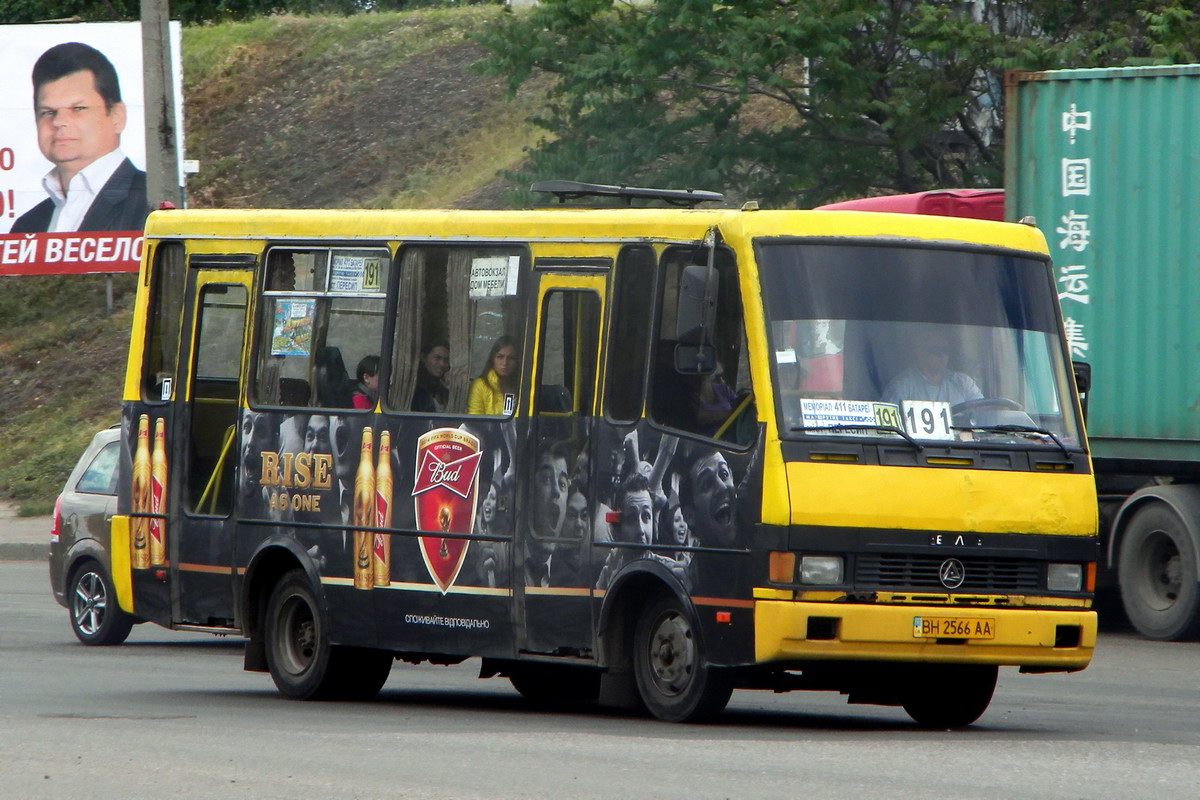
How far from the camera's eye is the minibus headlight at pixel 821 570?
9422mm

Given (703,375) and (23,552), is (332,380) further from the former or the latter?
(23,552)

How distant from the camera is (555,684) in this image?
12000 mm

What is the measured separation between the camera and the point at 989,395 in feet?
32.7

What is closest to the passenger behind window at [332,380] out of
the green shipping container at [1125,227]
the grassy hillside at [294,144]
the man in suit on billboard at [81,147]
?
the green shipping container at [1125,227]

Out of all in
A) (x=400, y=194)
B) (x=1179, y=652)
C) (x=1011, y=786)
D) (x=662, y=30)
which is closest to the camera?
(x=1011, y=786)

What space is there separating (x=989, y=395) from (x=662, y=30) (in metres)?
15.5

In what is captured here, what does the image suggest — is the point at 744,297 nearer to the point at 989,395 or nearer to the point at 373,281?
the point at 989,395

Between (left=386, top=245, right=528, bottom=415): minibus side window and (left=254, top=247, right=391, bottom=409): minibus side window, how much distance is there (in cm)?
20

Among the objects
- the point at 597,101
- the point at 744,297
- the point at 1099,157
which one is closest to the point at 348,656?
the point at 744,297

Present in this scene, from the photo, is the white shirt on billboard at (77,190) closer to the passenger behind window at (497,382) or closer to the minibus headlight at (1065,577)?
the passenger behind window at (497,382)

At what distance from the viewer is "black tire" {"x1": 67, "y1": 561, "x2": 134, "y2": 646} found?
50.6ft

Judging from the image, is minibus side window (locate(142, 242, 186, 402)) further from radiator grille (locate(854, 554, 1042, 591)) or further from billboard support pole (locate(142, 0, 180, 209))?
billboard support pole (locate(142, 0, 180, 209))

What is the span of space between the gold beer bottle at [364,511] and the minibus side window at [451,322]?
29cm

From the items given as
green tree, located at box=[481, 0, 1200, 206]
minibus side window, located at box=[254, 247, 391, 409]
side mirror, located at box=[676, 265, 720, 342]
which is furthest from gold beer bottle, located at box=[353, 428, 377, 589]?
green tree, located at box=[481, 0, 1200, 206]
